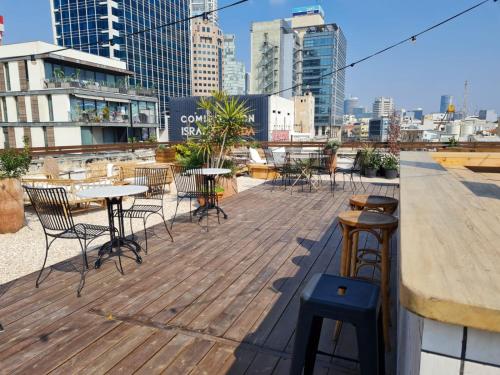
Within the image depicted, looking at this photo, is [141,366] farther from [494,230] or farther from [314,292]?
[494,230]

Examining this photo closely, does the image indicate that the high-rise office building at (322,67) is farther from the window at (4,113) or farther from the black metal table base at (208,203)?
the black metal table base at (208,203)

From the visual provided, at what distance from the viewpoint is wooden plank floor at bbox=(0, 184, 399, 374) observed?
79.1 inches

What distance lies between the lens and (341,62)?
119125mm

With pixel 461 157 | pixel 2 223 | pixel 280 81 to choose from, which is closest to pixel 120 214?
pixel 2 223

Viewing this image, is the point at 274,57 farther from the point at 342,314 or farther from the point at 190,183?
the point at 342,314

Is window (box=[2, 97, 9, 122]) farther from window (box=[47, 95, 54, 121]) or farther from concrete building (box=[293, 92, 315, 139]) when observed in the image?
concrete building (box=[293, 92, 315, 139])

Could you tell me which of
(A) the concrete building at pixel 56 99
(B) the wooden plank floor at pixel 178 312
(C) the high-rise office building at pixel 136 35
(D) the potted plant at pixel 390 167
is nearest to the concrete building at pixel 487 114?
(C) the high-rise office building at pixel 136 35

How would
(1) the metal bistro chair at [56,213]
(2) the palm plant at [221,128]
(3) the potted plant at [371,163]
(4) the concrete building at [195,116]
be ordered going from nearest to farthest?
1. (1) the metal bistro chair at [56,213]
2. (2) the palm plant at [221,128]
3. (3) the potted plant at [371,163]
4. (4) the concrete building at [195,116]

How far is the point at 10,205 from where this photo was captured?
494 cm

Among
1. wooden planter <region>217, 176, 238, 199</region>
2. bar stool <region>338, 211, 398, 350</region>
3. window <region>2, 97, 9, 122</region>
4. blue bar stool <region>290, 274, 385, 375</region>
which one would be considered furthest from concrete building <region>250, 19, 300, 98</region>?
blue bar stool <region>290, 274, 385, 375</region>

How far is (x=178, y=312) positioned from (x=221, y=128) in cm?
464

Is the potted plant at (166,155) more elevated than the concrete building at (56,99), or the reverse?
the concrete building at (56,99)

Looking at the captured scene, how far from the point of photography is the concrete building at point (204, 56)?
359 ft

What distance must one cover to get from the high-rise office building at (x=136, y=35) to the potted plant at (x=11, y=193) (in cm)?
4741
